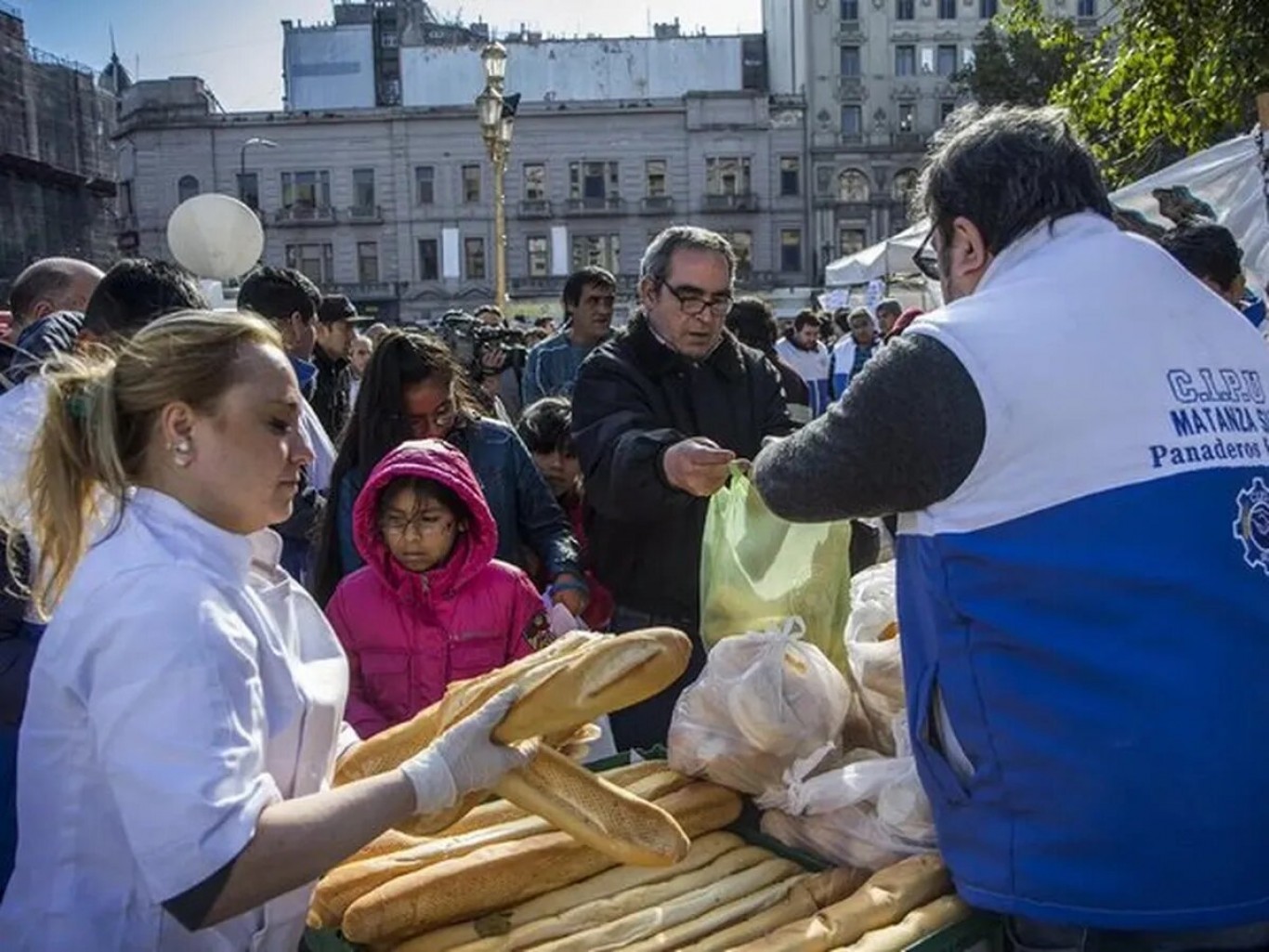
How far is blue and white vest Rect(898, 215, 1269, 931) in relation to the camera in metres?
1.64

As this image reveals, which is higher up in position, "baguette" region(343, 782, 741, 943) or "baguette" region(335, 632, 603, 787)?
"baguette" region(335, 632, 603, 787)

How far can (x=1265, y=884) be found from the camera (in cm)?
171

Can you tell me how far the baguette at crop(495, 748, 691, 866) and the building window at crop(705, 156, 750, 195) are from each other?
5683 centimetres

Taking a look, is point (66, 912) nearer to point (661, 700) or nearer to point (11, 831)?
point (11, 831)

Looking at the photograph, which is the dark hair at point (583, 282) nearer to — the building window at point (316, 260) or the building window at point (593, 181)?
the building window at point (593, 181)

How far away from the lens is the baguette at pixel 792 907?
1835 millimetres

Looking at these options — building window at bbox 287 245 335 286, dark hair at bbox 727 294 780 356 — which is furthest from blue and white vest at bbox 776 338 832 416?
building window at bbox 287 245 335 286

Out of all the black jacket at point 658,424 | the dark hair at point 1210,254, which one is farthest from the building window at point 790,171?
the black jacket at point 658,424

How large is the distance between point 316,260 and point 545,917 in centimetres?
5923

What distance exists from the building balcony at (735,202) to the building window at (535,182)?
7894 mm

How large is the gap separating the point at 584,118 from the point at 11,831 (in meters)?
56.9

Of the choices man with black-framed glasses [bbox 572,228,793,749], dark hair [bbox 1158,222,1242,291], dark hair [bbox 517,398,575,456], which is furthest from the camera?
dark hair [bbox 517,398,575,456]

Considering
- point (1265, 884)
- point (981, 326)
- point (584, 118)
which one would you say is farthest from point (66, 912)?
point (584, 118)

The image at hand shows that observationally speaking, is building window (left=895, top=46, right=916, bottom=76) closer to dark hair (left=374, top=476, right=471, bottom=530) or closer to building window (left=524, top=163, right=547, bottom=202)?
building window (left=524, top=163, right=547, bottom=202)
